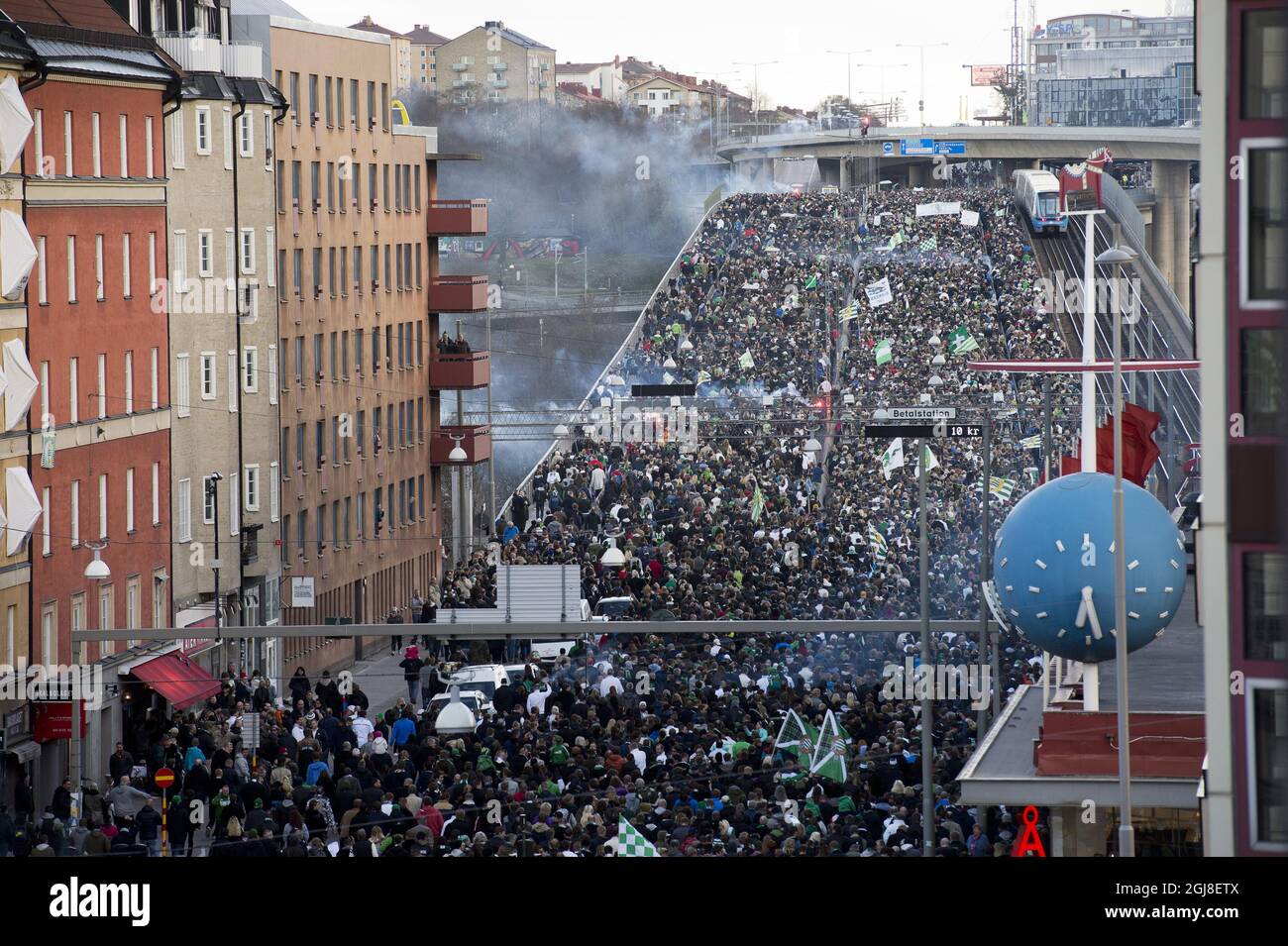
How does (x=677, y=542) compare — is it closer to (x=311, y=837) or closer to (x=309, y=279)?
(x=309, y=279)

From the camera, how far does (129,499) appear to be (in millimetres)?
33094

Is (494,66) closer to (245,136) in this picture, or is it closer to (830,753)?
(245,136)

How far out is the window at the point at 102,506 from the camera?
104 ft

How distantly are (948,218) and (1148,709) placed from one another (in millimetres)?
58636

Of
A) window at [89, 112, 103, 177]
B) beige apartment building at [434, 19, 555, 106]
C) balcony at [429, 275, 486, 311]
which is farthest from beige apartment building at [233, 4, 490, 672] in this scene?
beige apartment building at [434, 19, 555, 106]

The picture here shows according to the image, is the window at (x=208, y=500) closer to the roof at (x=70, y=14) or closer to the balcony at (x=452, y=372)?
the roof at (x=70, y=14)

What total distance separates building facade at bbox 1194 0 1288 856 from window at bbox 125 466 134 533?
2691 centimetres

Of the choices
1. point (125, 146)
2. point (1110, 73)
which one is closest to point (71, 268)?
point (125, 146)

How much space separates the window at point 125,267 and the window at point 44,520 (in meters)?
4.65

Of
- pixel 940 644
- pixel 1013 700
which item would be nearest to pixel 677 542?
pixel 940 644

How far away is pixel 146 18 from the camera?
121 feet

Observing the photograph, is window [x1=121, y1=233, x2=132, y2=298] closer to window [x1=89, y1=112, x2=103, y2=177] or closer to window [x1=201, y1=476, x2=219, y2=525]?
window [x1=89, y1=112, x2=103, y2=177]

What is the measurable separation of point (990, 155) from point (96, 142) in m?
63.2

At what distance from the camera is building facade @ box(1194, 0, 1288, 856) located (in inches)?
262
